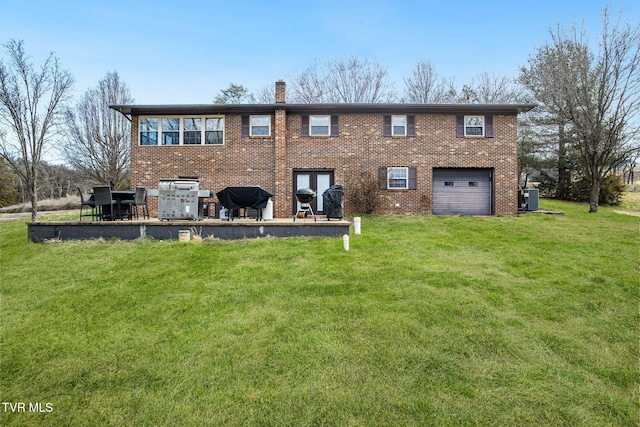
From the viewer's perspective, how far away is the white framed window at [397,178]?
13047 mm

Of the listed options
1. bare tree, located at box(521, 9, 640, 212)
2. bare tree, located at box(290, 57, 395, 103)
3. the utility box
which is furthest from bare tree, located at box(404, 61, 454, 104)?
the utility box

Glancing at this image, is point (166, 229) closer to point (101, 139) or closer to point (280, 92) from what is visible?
point (280, 92)

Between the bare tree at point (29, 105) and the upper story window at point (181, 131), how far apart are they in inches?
158

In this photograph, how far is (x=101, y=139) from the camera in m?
21.2

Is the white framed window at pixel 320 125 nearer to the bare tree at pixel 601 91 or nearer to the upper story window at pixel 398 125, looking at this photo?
the upper story window at pixel 398 125

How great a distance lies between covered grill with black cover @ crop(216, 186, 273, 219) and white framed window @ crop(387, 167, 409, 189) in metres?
6.44

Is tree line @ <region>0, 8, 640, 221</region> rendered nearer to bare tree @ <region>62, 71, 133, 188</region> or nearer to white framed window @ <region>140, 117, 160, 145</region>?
bare tree @ <region>62, 71, 133, 188</region>

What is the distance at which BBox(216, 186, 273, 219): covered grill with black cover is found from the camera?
8.16 m

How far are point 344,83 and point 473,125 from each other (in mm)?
14265

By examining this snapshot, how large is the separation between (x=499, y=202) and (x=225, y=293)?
12238mm

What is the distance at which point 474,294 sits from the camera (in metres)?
4.38

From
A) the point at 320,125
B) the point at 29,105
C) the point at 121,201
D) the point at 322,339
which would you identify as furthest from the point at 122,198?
the point at 29,105

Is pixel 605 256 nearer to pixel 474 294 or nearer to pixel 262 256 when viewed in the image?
pixel 474 294

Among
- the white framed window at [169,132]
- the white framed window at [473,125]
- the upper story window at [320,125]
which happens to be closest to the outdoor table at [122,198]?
the white framed window at [169,132]
